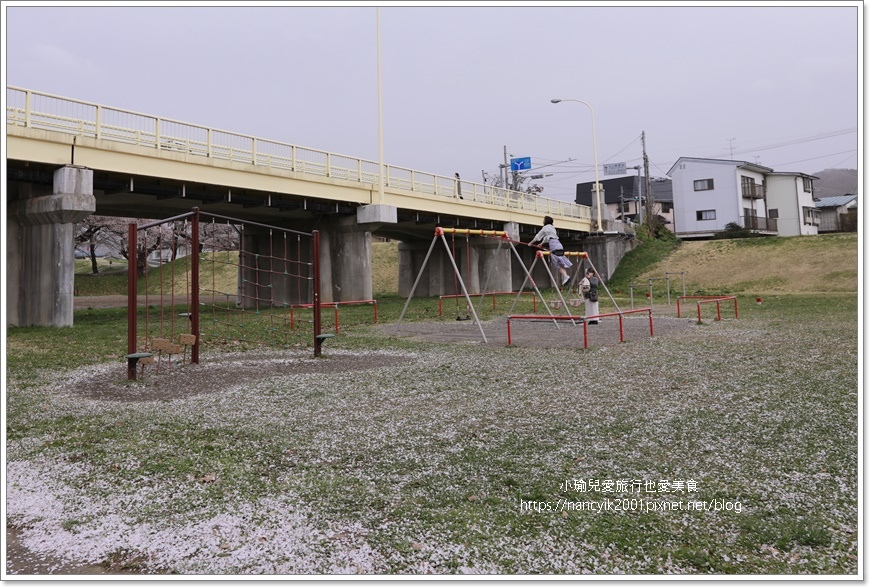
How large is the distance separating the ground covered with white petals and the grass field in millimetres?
18

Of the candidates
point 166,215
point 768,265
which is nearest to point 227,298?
point 166,215

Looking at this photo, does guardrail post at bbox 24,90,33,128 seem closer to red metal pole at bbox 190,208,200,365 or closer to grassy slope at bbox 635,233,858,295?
red metal pole at bbox 190,208,200,365

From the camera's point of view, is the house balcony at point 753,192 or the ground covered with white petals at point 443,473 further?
the house balcony at point 753,192

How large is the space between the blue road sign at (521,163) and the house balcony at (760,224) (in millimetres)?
19835

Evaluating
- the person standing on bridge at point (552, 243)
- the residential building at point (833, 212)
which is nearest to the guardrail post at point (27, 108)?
the person standing on bridge at point (552, 243)

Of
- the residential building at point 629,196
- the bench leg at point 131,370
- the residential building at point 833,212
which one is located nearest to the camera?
the bench leg at point 131,370

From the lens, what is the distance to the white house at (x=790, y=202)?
5666 cm

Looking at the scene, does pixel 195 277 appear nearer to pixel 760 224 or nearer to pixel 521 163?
pixel 521 163

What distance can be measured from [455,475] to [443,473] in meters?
0.11

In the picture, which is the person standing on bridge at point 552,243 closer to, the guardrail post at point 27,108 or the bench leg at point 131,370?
the bench leg at point 131,370

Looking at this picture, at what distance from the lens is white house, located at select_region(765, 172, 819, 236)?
56656 mm

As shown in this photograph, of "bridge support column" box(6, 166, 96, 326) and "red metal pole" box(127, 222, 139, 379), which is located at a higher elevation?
"bridge support column" box(6, 166, 96, 326)

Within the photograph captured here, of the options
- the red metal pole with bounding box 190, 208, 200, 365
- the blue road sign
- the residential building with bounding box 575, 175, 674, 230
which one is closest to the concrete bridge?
the red metal pole with bounding box 190, 208, 200, 365
